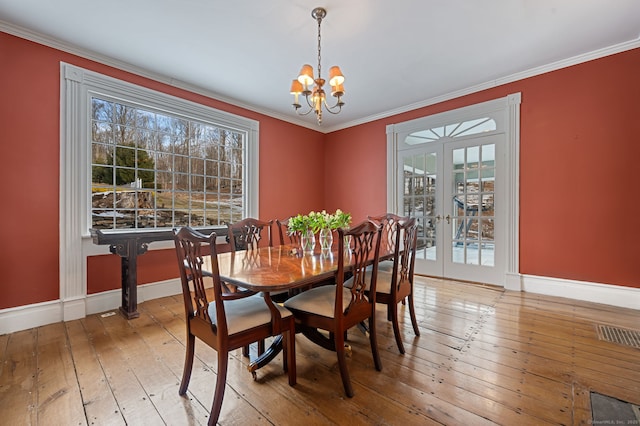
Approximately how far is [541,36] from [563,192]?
166 cm

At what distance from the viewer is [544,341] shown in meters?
2.24

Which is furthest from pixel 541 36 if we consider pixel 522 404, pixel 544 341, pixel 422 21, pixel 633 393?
pixel 522 404

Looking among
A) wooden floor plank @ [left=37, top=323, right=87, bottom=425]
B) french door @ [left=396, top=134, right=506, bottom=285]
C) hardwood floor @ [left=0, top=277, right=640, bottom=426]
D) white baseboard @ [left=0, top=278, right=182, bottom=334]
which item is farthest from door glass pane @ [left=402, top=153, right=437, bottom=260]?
wooden floor plank @ [left=37, top=323, right=87, bottom=425]

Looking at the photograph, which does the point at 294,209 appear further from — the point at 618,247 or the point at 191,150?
the point at 618,247

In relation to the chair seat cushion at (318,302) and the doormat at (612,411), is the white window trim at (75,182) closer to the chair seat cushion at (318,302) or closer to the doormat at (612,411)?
the chair seat cushion at (318,302)

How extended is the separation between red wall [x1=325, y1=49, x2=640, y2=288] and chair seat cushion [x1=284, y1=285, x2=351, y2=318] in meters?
2.87

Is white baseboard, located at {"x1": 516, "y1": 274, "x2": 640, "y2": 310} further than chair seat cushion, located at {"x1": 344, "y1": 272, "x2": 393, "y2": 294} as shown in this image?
Result: Yes

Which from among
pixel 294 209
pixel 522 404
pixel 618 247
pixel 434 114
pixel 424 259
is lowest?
pixel 522 404

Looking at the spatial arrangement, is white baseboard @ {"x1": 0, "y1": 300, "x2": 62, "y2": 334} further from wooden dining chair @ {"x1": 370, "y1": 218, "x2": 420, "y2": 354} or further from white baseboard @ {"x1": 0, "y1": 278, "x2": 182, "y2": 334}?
wooden dining chair @ {"x1": 370, "y1": 218, "x2": 420, "y2": 354}

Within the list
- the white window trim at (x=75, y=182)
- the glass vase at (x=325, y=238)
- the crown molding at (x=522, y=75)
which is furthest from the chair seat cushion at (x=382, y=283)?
the crown molding at (x=522, y=75)

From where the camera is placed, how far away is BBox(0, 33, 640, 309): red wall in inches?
99.0

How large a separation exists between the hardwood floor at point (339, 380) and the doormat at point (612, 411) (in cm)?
4

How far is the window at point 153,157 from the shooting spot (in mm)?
2902

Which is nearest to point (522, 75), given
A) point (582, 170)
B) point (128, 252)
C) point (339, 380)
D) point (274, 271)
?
point (582, 170)
